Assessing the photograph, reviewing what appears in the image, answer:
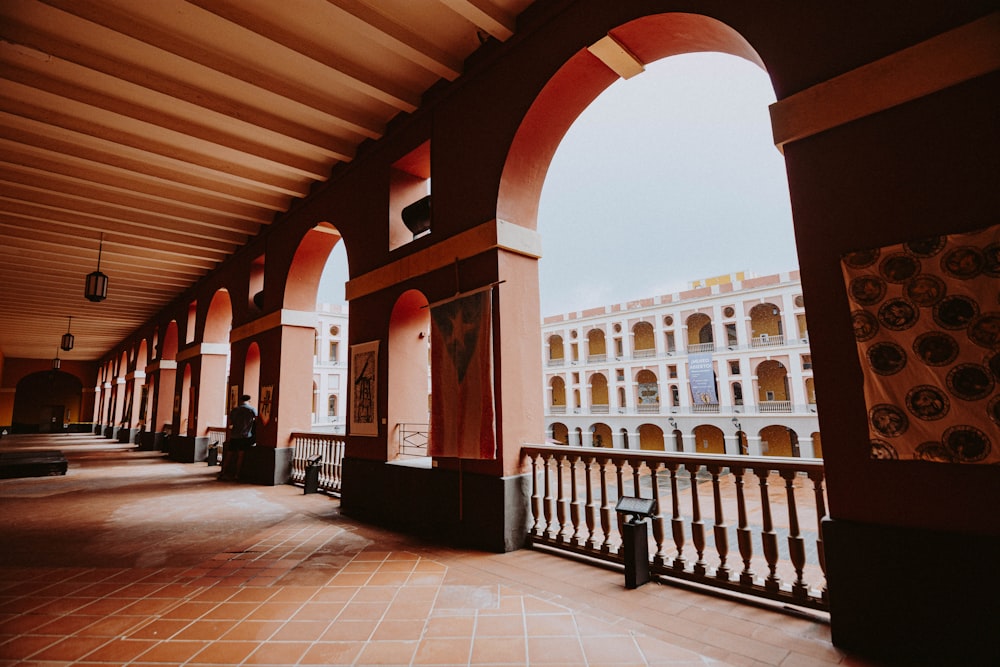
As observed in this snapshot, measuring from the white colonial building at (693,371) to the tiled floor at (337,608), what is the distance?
28.2m

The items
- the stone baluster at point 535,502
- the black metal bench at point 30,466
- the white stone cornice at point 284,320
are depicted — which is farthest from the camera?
the black metal bench at point 30,466

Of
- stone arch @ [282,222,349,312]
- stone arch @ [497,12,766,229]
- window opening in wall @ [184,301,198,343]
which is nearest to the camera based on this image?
stone arch @ [497,12,766,229]

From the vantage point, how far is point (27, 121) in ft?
18.0

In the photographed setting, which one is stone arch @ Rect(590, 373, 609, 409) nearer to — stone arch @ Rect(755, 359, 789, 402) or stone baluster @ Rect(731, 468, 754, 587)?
stone arch @ Rect(755, 359, 789, 402)

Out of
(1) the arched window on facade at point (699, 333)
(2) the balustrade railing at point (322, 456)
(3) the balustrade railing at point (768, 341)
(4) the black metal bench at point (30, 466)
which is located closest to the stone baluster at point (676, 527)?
(2) the balustrade railing at point (322, 456)

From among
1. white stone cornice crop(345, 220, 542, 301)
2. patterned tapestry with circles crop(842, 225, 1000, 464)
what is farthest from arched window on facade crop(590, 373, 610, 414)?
patterned tapestry with circles crop(842, 225, 1000, 464)

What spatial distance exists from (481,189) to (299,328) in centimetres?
512

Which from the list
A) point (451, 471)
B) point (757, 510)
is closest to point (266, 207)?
point (451, 471)

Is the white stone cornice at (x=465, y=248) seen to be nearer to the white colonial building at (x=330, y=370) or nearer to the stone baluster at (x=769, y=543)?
the stone baluster at (x=769, y=543)

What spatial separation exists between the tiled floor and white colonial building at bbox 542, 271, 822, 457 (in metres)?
28.2

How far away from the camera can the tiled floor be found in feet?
8.17

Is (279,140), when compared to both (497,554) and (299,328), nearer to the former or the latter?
(299,328)

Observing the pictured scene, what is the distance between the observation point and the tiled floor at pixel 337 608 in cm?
249

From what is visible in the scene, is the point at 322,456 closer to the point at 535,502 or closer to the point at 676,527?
the point at 535,502
